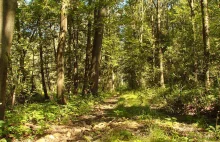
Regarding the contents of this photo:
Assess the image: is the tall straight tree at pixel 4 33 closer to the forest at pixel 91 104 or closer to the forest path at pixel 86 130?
the forest at pixel 91 104

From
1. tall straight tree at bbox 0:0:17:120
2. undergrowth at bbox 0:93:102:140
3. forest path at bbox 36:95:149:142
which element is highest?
tall straight tree at bbox 0:0:17:120

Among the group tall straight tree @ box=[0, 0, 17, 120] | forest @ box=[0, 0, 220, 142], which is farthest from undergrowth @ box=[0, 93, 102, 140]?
tall straight tree @ box=[0, 0, 17, 120]

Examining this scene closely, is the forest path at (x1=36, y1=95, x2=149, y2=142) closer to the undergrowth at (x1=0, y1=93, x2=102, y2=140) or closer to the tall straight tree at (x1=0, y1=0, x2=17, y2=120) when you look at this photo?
the undergrowth at (x1=0, y1=93, x2=102, y2=140)

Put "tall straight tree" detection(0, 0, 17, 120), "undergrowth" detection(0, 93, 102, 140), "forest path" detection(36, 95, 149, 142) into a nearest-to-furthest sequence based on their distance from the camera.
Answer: "tall straight tree" detection(0, 0, 17, 120), "undergrowth" detection(0, 93, 102, 140), "forest path" detection(36, 95, 149, 142)

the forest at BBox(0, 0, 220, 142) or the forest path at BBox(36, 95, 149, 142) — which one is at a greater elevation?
the forest at BBox(0, 0, 220, 142)

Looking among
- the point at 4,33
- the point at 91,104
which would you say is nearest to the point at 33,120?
the point at 4,33

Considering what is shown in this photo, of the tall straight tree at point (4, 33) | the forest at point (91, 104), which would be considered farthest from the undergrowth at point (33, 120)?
the tall straight tree at point (4, 33)

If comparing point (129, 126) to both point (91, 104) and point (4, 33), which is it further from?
point (91, 104)

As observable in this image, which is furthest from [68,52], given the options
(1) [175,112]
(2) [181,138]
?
(2) [181,138]

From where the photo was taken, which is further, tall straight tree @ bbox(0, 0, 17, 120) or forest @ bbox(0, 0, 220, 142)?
forest @ bbox(0, 0, 220, 142)

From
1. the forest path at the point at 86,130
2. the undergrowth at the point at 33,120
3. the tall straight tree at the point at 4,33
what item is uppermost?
the tall straight tree at the point at 4,33

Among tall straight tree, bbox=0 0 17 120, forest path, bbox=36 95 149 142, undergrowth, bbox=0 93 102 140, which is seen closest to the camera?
tall straight tree, bbox=0 0 17 120

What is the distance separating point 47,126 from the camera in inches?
279

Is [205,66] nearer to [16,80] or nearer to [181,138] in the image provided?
[181,138]
